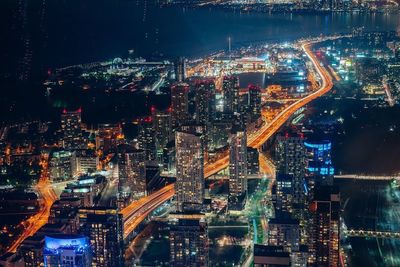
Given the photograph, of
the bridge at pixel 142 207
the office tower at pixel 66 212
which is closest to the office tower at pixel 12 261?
the office tower at pixel 66 212

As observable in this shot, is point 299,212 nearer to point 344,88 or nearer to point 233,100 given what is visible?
point 233,100

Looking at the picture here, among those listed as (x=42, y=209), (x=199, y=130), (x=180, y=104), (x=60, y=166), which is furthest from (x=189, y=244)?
(x=180, y=104)

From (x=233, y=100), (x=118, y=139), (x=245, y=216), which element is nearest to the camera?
(x=245, y=216)

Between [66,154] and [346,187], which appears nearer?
[346,187]

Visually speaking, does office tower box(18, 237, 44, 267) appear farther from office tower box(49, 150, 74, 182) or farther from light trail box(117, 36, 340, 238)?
office tower box(49, 150, 74, 182)

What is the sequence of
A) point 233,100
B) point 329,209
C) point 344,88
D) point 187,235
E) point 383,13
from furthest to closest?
point 383,13, point 344,88, point 233,100, point 329,209, point 187,235

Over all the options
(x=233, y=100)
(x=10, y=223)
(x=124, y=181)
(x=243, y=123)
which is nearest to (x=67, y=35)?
(x=233, y=100)

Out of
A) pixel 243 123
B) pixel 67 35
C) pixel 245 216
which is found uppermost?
pixel 67 35

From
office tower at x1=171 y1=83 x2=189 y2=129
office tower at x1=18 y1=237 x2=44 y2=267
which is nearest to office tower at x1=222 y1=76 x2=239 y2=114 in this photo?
office tower at x1=171 y1=83 x2=189 y2=129
